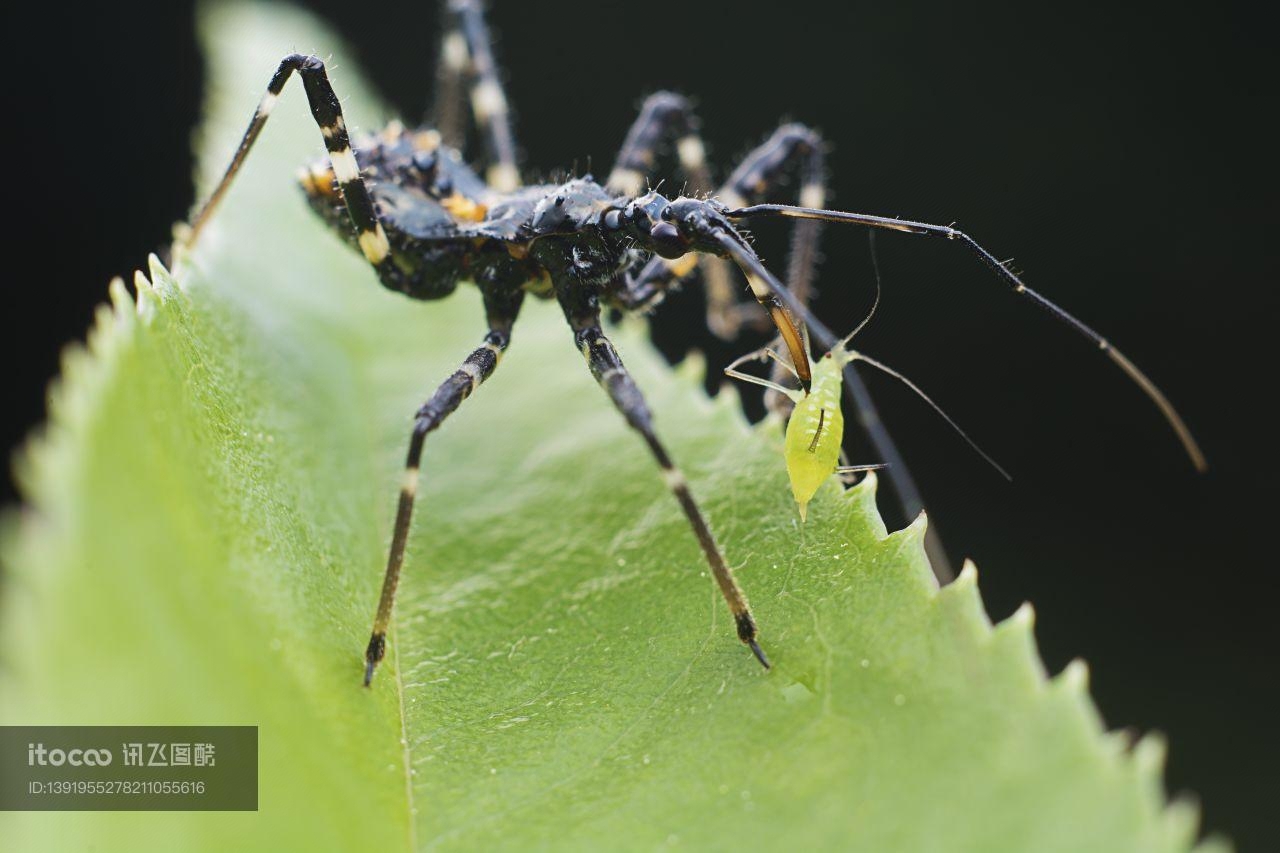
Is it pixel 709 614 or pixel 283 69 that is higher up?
pixel 283 69

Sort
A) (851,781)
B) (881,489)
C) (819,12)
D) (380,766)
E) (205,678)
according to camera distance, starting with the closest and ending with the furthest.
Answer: (205,678) → (851,781) → (380,766) → (881,489) → (819,12)

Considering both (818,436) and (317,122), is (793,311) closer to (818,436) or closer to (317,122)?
(818,436)

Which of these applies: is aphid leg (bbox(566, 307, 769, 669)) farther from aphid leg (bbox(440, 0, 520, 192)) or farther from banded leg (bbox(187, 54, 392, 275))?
aphid leg (bbox(440, 0, 520, 192))

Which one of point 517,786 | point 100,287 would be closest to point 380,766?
point 517,786

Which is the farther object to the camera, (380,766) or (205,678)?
(380,766)

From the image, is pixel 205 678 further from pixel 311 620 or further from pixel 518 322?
pixel 518 322

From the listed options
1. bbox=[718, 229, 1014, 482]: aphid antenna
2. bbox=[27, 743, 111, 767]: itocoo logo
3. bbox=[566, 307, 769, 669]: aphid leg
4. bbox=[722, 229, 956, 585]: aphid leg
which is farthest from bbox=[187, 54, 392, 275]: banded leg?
bbox=[27, 743, 111, 767]: itocoo logo
